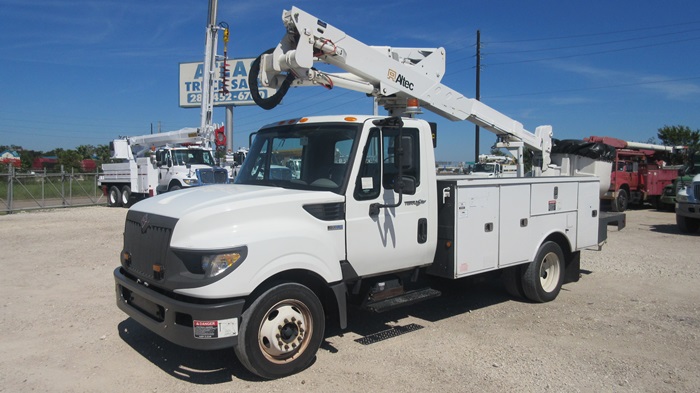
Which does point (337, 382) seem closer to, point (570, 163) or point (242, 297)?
point (242, 297)

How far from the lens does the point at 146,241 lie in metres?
4.64

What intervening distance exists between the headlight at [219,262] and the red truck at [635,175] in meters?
20.7

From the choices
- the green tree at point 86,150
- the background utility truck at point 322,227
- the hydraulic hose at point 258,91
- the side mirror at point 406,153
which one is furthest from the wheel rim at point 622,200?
the green tree at point 86,150

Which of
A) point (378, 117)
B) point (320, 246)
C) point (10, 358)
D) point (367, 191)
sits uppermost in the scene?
point (378, 117)

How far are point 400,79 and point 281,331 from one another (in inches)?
136

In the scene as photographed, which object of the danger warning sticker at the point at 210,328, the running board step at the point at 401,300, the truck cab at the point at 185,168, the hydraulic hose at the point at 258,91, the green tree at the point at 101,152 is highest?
the green tree at the point at 101,152

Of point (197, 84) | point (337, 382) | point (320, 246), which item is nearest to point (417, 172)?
point (320, 246)

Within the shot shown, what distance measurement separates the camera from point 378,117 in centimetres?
535

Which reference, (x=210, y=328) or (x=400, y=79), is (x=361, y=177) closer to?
(x=400, y=79)

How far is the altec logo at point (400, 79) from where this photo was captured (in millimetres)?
6234

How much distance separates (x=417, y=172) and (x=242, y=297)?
2367 millimetres

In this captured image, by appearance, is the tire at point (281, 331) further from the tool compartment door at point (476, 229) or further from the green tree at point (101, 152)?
the green tree at point (101, 152)

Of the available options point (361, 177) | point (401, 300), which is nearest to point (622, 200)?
point (401, 300)

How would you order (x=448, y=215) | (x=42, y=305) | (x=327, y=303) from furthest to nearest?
(x=42, y=305)
(x=448, y=215)
(x=327, y=303)
